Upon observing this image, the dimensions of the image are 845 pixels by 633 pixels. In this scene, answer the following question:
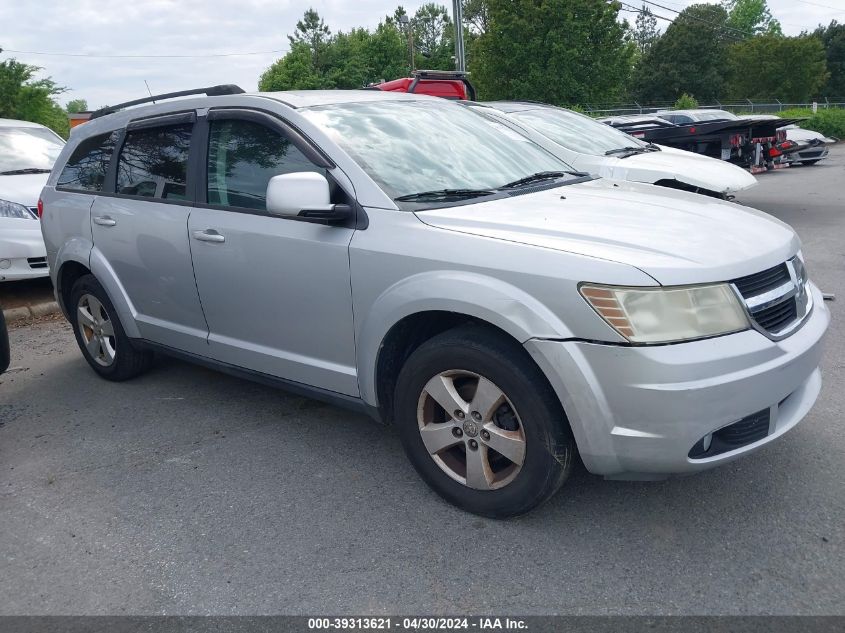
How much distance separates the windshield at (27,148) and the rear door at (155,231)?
4352 millimetres

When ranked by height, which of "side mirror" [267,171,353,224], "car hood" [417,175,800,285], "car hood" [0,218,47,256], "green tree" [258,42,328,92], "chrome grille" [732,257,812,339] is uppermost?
"green tree" [258,42,328,92]

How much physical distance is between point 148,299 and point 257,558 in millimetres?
2107

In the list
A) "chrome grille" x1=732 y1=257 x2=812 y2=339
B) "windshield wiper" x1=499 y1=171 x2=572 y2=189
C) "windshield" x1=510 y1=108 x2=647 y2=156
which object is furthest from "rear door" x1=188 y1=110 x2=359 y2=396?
"windshield" x1=510 y1=108 x2=647 y2=156

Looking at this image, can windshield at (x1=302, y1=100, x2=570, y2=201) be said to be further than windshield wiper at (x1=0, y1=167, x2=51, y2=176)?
No

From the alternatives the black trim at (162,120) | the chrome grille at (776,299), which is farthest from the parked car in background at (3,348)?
the chrome grille at (776,299)

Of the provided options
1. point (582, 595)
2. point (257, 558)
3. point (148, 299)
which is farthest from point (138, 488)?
point (582, 595)

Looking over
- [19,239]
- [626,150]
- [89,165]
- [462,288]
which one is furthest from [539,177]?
[19,239]

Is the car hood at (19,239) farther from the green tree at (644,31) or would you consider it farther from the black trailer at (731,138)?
the green tree at (644,31)

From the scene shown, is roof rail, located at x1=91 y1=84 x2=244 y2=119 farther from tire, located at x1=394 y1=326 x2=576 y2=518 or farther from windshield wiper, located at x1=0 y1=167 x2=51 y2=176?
windshield wiper, located at x1=0 y1=167 x2=51 y2=176

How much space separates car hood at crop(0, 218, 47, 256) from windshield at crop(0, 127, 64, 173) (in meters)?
1.28

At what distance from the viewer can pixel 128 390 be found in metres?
5.06

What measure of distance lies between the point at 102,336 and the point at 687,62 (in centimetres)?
7000

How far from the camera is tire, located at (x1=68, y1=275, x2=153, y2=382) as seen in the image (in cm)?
496

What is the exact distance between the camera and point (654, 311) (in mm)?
2617
